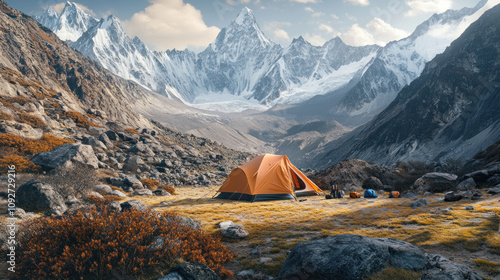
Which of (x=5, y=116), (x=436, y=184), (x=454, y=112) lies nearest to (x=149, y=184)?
(x=5, y=116)

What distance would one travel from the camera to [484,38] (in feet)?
293

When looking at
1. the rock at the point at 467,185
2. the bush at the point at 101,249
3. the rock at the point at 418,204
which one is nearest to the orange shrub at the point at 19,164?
the bush at the point at 101,249

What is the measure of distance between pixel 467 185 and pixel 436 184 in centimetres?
184

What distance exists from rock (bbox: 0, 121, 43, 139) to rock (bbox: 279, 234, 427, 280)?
99.7ft

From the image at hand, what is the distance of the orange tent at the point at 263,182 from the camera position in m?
18.4

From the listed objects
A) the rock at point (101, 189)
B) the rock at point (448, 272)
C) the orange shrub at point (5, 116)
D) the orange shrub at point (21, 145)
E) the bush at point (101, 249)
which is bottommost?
the rock at point (448, 272)

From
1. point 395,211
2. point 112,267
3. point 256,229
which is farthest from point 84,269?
point 395,211

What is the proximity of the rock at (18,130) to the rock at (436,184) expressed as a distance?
36.7m

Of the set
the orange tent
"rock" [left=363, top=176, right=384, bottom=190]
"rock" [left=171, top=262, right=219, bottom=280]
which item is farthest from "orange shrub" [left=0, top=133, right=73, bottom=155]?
"rock" [left=363, top=176, right=384, bottom=190]

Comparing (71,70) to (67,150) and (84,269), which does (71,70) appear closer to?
(67,150)

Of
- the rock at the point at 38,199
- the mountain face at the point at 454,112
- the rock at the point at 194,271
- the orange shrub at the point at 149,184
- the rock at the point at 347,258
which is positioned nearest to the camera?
the rock at the point at 194,271

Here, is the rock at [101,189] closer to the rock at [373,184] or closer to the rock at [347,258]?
the rock at [347,258]

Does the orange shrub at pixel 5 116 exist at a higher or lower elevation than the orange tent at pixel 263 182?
higher

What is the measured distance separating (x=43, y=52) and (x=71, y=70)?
8.93 metres
